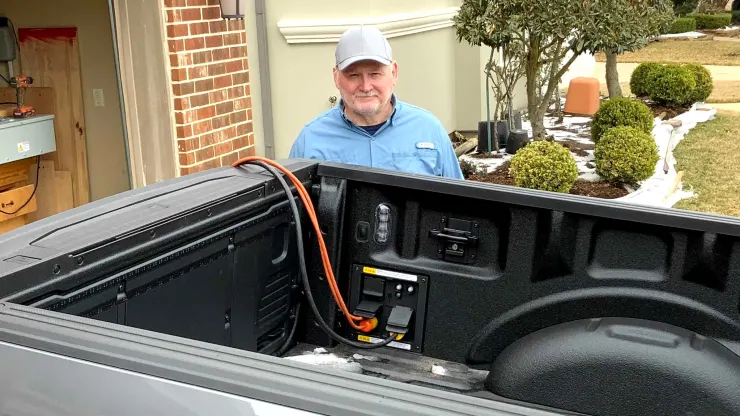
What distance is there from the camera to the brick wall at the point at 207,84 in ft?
19.0

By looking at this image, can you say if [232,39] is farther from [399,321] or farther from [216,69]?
[399,321]

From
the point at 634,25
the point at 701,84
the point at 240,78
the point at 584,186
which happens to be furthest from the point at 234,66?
the point at 701,84

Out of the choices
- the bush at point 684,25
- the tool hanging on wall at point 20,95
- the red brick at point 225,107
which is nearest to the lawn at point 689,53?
the bush at point 684,25

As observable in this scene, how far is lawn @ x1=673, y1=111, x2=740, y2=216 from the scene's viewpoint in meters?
7.99

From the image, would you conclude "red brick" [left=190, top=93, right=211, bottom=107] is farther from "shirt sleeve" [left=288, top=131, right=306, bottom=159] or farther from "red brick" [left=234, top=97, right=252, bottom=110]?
"shirt sleeve" [left=288, top=131, right=306, bottom=159]

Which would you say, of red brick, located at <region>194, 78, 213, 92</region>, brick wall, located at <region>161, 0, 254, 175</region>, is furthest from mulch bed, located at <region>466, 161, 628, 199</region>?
red brick, located at <region>194, 78, 213, 92</region>

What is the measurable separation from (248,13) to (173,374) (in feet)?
19.5

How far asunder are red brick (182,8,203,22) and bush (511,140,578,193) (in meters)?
3.16

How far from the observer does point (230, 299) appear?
8.41 ft

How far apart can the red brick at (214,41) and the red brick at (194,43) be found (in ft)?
0.18

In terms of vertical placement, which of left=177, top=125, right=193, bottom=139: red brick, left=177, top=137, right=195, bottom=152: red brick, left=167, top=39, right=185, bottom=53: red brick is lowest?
left=177, top=137, right=195, bottom=152: red brick

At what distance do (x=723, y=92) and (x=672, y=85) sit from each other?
11.0 feet

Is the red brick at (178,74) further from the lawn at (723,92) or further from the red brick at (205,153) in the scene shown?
the lawn at (723,92)

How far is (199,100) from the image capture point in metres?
6.04
